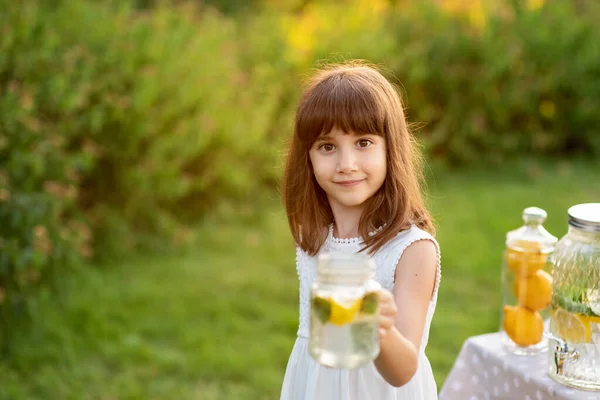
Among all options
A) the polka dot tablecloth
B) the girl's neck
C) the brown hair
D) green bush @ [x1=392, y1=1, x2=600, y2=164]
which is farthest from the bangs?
green bush @ [x1=392, y1=1, x2=600, y2=164]

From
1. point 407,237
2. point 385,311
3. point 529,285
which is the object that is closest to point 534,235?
point 529,285

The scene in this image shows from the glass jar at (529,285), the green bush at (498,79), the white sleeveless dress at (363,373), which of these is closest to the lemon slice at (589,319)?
the glass jar at (529,285)

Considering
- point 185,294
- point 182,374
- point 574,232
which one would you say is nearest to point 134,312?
point 185,294

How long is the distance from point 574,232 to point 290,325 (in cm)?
291

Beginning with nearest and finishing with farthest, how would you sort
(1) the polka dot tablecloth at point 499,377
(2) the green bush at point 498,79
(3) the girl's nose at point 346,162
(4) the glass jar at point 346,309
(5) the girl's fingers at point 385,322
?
1. (4) the glass jar at point 346,309
2. (5) the girl's fingers at point 385,322
3. (3) the girl's nose at point 346,162
4. (1) the polka dot tablecloth at point 499,377
5. (2) the green bush at point 498,79

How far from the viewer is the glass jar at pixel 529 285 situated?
239 centimetres

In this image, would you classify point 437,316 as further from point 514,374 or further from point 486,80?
point 486,80

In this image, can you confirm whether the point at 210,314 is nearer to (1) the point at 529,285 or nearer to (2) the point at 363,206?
(1) the point at 529,285

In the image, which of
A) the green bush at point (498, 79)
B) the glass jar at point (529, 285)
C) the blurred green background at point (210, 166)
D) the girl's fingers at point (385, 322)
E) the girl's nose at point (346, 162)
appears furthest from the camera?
the green bush at point (498, 79)

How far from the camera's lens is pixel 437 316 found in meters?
4.95

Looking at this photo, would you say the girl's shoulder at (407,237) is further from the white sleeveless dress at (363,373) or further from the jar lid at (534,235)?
the jar lid at (534,235)

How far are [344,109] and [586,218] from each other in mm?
737

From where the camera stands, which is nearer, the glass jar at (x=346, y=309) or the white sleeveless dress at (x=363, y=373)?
the glass jar at (x=346, y=309)

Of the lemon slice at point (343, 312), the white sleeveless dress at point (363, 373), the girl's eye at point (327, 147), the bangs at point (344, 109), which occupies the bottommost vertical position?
the white sleeveless dress at point (363, 373)
